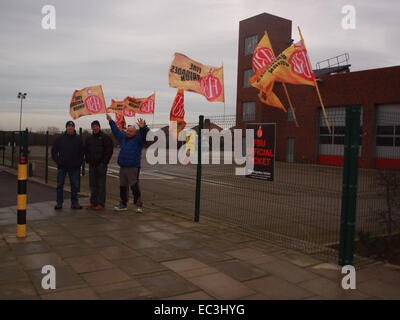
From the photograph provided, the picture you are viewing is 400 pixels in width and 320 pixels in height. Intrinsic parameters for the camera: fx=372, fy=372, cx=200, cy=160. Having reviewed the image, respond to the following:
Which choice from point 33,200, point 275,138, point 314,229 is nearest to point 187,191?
point 33,200

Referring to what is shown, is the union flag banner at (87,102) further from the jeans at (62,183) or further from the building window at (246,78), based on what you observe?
the building window at (246,78)

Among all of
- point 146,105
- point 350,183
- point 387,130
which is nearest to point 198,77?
point 387,130

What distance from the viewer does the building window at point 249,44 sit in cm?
3881

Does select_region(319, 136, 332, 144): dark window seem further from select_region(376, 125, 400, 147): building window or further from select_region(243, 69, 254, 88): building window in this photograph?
select_region(243, 69, 254, 88): building window

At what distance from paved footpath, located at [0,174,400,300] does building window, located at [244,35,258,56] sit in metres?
35.0

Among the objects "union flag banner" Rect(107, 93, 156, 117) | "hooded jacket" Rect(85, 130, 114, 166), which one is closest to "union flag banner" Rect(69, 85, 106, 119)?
"hooded jacket" Rect(85, 130, 114, 166)

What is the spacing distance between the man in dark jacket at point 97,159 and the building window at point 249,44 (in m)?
33.2

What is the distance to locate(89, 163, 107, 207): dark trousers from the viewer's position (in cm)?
827

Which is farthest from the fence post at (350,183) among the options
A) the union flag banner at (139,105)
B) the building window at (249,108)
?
the building window at (249,108)

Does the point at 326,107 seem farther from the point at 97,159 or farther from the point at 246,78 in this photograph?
the point at 97,159

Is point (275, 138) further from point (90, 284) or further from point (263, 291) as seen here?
point (90, 284)

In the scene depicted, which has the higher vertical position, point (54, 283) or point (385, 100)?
point (385, 100)
